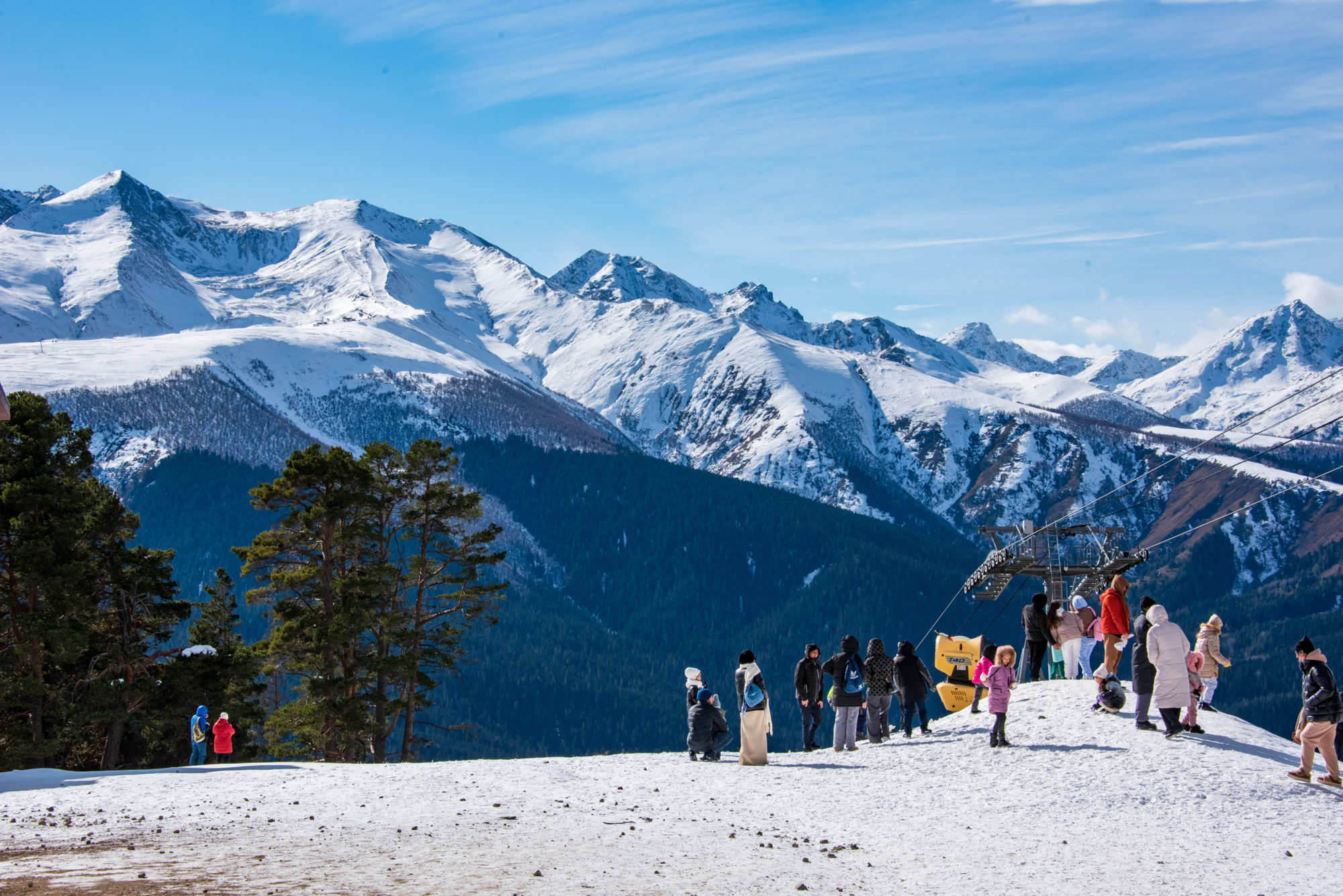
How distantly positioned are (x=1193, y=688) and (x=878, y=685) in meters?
6.62

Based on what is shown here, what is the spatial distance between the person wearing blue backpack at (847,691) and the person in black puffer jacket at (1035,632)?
197 inches

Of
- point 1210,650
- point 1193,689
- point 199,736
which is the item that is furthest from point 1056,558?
point 199,736

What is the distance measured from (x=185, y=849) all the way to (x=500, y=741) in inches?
5029

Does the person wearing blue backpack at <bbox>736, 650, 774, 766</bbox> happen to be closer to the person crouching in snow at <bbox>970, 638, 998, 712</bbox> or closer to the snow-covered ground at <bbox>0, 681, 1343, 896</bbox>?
the snow-covered ground at <bbox>0, 681, 1343, 896</bbox>

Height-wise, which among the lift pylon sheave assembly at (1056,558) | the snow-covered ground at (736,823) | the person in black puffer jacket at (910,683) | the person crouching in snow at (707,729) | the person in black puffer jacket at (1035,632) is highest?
the lift pylon sheave assembly at (1056,558)

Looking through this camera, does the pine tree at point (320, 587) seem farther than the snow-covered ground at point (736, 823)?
Yes

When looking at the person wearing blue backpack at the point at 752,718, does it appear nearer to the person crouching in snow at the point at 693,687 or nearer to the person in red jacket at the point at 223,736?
the person crouching in snow at the point at 693,687

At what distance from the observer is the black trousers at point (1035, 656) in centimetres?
2944

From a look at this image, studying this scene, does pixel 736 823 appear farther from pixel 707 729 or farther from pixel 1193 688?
pixel 1193 688

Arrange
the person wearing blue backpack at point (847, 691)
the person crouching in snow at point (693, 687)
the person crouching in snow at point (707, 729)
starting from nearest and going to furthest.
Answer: the person crouching in snow at point (707, 729) → the person crouching in snow at point (693, 687) → the person wearing blue backpack at point (847, 691)

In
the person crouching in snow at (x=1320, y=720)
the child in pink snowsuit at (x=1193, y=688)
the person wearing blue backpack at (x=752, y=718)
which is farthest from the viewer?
the person wearing blue backpack at (x=752, y=718)

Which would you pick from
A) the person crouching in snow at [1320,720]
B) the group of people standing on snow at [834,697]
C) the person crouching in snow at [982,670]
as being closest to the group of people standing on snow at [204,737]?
the group of people standing on snow at [834,697]

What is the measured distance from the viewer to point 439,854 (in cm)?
1588

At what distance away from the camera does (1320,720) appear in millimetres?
20438
